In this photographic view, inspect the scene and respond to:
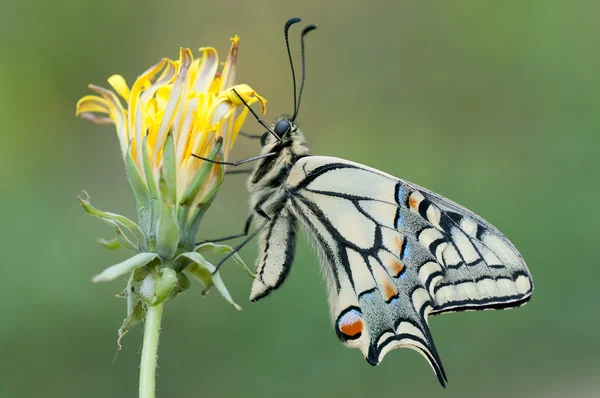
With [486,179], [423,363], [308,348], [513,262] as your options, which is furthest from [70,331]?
[486,179]

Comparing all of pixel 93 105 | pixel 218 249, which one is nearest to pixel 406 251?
pixel 218 249

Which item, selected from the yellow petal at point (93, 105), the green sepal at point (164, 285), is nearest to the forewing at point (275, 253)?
the green sepal at point (164, 285)

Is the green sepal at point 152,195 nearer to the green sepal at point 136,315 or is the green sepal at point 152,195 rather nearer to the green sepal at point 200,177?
the green sepal at point 200,177

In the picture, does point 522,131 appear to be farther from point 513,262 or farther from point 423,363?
point 513,262

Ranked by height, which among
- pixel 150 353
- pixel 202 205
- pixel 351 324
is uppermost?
pixel 202 205

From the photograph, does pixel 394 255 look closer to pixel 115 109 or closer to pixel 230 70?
pixel 230 70

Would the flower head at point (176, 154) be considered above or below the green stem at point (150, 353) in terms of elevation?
above

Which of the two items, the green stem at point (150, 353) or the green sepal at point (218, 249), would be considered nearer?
the green stem at point (150, 353)
